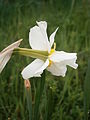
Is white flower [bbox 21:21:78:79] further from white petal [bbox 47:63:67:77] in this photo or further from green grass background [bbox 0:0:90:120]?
green grass background [bbox 0:0:90:120]

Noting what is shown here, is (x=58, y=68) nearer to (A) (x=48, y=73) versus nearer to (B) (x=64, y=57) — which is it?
(B) (x=64, y=57)

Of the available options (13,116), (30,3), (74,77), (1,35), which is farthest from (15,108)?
(30,3)

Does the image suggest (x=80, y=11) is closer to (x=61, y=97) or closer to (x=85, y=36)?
(x=85, y=36)

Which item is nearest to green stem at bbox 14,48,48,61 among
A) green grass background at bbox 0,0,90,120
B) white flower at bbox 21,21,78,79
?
white flower at bbox 21,21,78,79

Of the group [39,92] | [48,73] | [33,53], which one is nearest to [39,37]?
[33,53]

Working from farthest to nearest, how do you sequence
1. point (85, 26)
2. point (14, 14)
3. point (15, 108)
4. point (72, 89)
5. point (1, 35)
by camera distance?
point (14, 14) → point (85, 26) → point (1, 35) → point (72, 89) → point (15, 108)

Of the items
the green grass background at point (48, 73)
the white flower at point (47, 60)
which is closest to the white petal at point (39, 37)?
the white flower at point (47, 60)

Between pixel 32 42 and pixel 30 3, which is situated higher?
pixel 30 3
